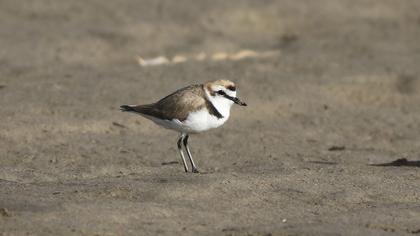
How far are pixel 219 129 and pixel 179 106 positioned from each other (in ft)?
7.08

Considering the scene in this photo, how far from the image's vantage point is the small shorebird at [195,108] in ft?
26.7

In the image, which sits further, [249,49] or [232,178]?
[249,49]

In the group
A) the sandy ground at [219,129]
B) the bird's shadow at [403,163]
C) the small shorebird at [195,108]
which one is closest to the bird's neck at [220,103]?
the small shorebird at [195,108]

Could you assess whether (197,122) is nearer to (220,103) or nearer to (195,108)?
(195,108)

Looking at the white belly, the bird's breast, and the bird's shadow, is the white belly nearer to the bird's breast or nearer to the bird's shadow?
the bird's breast

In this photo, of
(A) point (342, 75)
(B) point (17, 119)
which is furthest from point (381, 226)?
(A) point (342, 75)

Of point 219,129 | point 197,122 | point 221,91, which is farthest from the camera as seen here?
point 219,129

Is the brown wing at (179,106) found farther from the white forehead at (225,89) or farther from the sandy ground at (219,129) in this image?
the sandy ground at (219,129)

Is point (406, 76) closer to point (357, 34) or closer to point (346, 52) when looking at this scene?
point (346, 52)

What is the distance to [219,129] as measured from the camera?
1029cm

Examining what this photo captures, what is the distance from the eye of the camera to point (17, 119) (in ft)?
32.1

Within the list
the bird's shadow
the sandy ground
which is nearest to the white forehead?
the sandy ground

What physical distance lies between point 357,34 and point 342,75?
280 centimetres

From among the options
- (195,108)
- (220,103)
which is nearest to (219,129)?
(220,103)
